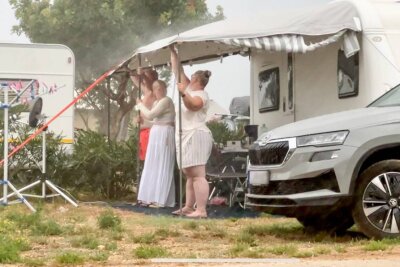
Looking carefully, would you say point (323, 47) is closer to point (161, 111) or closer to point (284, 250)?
point (161, 111)

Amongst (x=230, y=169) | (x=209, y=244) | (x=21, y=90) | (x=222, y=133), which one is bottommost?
(x=209, y=244)

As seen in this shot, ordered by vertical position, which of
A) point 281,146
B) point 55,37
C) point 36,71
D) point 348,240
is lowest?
point 348,240

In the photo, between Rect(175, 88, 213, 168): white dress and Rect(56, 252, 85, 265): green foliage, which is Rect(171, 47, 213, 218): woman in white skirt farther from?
Rect(56, 252, 85, 265): green foliage

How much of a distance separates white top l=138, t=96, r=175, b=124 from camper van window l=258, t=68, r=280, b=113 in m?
1.58

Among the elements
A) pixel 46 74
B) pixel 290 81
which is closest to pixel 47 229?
pixel 290 81

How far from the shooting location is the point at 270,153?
938 centimetres

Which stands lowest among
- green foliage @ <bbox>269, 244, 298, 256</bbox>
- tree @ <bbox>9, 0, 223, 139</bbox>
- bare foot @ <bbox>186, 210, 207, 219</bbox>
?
green foliage @ <bbox>269, 244, 298, 256</bbox>

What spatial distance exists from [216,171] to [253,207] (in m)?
4.04

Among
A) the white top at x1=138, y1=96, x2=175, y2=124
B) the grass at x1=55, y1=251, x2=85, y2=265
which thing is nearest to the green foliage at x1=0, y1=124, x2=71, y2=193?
the white top at x1=138, y1=96, x2=175, y2=124

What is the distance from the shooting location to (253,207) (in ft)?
31.4

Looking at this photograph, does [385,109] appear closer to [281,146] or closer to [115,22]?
[281,146]

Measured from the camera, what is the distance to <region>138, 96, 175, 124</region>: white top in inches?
531

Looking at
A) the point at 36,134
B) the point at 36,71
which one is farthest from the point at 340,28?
the point at 36,71

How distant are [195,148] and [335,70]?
2091mm
